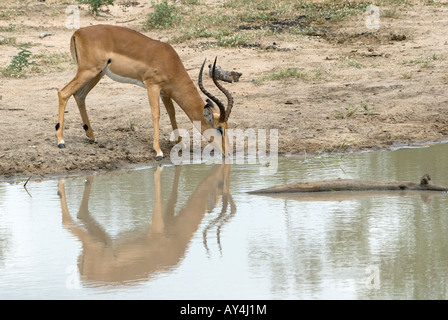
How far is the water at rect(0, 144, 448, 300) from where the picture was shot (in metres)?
4.35

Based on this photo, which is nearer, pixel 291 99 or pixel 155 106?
pixel 155 106

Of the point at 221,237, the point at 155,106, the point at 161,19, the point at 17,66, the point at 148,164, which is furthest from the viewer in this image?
the point at 161,19

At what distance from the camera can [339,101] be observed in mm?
10305

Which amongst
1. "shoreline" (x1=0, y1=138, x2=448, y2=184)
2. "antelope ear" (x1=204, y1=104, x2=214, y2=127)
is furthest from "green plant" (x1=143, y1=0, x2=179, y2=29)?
"shoreline" (x1=0, y1=138, x2=448, y2=184)

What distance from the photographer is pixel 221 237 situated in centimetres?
541

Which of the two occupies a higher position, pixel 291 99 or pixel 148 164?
pixel 291 99

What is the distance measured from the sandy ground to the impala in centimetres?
52

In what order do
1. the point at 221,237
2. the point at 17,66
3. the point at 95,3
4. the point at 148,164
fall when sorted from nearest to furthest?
the point at 221,237
the point at 148,164
the point at 17,66
the point at 95,3

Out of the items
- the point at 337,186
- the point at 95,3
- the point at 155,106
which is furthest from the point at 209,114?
the point at 95,3

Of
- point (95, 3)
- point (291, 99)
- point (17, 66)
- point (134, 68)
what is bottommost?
point (291, 99)

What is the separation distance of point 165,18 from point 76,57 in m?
6.39

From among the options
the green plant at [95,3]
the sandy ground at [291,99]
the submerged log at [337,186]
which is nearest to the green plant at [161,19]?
the sandy ground at [291,99]

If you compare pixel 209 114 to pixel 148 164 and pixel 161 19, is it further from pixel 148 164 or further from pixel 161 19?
pixel 161 19

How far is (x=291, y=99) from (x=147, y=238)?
5.37 metres
